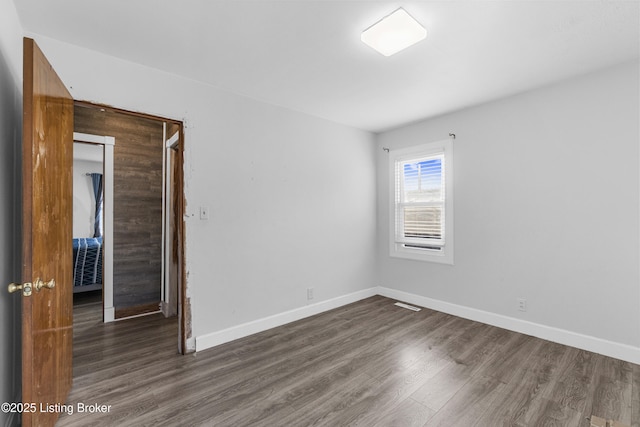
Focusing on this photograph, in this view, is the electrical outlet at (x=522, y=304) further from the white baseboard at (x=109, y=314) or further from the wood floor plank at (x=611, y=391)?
the white baseboard at (x=109, y=314)

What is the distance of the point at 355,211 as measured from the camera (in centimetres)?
431

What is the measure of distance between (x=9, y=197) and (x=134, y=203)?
215 cm

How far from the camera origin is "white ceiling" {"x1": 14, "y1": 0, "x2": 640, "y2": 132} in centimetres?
181

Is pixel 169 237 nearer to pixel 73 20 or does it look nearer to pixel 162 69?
pixel 162 69

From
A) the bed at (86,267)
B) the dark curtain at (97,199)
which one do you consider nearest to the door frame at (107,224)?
the bed at (86,267)

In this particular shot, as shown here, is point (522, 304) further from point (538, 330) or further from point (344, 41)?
point (344, 41)

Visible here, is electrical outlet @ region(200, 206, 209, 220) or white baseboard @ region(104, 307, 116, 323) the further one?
white baseboard @ region(104, 307, 116, 323)

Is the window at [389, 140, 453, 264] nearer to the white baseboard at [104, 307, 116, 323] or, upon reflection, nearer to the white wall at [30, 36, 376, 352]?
the white wall at [30, 36, 376, 352]

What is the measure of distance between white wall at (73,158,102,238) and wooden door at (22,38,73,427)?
17.8 feet

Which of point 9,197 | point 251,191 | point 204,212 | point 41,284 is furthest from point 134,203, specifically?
point 41,284

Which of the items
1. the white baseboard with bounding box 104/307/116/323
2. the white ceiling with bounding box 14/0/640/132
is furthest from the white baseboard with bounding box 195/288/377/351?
the white ceiling with bounding box 14/0/640/132

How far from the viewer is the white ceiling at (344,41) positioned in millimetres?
1806

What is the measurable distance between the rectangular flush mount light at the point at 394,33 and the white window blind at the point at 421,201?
2.08 m

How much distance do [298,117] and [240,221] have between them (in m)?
1.52
